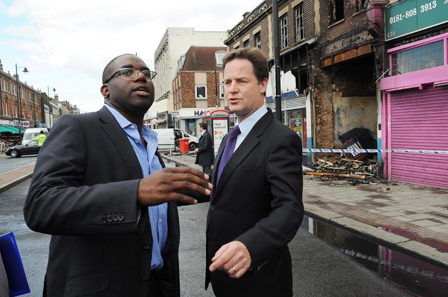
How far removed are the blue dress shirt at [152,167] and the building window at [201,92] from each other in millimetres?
41284

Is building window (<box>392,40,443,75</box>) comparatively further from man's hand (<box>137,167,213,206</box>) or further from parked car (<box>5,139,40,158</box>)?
parked car (<box>5,139,40,158</box>)

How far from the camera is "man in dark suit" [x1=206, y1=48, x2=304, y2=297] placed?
1.56 metres

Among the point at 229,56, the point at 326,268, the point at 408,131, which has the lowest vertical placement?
the point at 326,268

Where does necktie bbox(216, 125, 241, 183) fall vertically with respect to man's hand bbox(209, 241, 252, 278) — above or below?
above

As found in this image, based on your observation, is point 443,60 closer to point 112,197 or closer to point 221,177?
point 221,177

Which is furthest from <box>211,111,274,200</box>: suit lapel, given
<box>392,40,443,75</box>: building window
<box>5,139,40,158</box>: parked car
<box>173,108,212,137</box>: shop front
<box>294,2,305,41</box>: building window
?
<box>173,108,212,137</box>: shop front

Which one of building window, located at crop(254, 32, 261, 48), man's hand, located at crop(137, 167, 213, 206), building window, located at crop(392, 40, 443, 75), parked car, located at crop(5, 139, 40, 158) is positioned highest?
building window, located at crop(254, 32, 261, 48)

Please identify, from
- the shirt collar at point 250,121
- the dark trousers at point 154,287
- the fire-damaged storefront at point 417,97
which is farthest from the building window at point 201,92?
the dark trousers at point 154,287

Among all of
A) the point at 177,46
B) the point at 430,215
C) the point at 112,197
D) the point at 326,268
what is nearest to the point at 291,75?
the point at 430,215

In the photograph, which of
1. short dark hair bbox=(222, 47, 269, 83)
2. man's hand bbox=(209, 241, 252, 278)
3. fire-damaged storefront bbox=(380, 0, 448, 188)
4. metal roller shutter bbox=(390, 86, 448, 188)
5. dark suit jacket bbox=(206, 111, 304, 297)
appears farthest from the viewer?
metal roller shutter bbox=(390, 86, 448, 188)

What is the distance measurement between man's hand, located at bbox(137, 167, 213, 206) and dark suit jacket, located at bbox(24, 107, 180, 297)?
0.13ft

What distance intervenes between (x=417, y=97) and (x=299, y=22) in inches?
314

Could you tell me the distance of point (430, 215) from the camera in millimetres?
6414

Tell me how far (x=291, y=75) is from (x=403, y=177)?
24.8 ft
